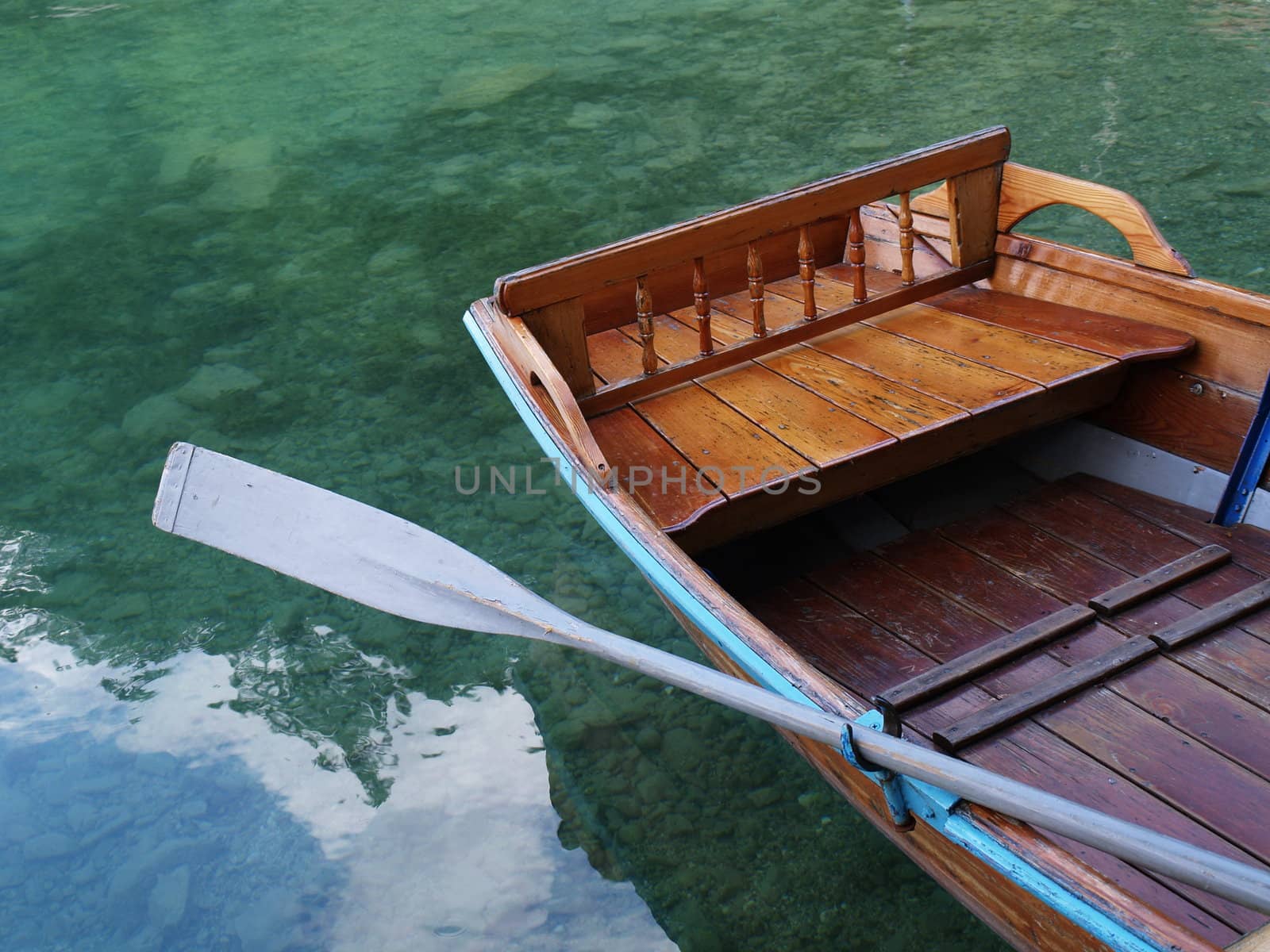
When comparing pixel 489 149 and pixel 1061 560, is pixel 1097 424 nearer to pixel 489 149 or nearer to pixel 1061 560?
pixel 1061 560

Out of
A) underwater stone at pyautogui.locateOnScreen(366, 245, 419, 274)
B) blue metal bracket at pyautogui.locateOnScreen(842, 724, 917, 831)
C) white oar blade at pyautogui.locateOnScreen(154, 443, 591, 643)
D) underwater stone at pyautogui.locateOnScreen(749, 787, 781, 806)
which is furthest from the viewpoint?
underwater stone at pyautogui.locateOnScreen(366, 245, 419, 274)

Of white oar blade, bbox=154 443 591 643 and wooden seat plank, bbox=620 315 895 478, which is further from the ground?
wooden seat plank, bbox=620 315 895 478

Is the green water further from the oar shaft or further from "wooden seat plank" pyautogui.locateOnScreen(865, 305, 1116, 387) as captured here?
"wooden seat plank" pyautogui.locateOnScreen(865, 305, 1116, 387)

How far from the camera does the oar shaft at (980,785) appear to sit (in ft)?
5.35

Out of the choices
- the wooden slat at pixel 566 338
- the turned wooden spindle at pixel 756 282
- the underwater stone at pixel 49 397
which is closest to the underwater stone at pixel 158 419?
the underwater stone at pixel 49 397

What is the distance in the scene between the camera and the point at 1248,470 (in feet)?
10.4

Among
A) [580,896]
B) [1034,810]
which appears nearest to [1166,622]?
[1034,810]

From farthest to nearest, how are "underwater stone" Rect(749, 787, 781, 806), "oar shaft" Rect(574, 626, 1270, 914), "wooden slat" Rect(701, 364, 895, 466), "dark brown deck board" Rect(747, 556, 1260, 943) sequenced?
"underwater stone" Rect(749, 787, 781, 806) → "wooden slat" Rect(701, 364, 895, 466) → "dark brown deck board" Rect(747, 556, 1260, 943) → "oar shaft" Rect(574, 626, 1270, 914)

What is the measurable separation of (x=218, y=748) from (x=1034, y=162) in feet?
19.6

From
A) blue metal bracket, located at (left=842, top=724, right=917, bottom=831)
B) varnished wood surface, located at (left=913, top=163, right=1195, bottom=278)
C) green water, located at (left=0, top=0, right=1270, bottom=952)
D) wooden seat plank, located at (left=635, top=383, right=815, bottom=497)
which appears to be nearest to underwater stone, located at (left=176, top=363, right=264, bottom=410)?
green water, located at (left=0, top=0, right=1270, bottom=952)

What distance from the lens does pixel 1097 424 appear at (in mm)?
3648

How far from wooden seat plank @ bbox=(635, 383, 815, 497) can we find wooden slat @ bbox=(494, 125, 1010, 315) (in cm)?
42

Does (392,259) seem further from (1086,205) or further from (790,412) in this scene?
(1086,205)

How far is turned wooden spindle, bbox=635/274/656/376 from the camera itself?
3369 millimetres
